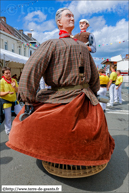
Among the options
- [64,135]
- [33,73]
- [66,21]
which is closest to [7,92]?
[33,73]

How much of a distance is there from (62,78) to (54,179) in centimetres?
134

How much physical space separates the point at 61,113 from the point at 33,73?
52 centimetres

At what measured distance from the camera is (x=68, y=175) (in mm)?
1930

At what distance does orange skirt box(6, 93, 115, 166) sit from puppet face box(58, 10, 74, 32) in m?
0.89

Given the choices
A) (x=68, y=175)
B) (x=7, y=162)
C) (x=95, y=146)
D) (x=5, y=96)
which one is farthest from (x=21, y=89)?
(x=5, y=96)

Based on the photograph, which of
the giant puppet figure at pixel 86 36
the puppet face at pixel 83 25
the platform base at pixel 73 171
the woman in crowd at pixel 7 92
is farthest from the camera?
the woman in crowd at pixel 7 92

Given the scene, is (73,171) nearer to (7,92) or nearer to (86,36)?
(86,36)

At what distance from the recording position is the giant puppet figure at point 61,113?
5.47ft

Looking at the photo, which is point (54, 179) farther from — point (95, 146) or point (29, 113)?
point (29, 113)

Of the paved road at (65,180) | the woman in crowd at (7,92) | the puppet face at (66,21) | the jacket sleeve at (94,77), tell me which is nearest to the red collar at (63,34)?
the puppet face at (66,21)

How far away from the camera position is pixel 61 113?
5.62 feet

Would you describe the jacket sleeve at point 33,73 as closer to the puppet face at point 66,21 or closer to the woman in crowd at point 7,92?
the puppet face at point 66,21

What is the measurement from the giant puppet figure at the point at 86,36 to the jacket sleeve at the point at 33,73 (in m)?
0.78

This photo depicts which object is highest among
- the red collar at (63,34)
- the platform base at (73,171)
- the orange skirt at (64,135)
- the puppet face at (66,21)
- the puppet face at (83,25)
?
the puppet face at (83,25)
